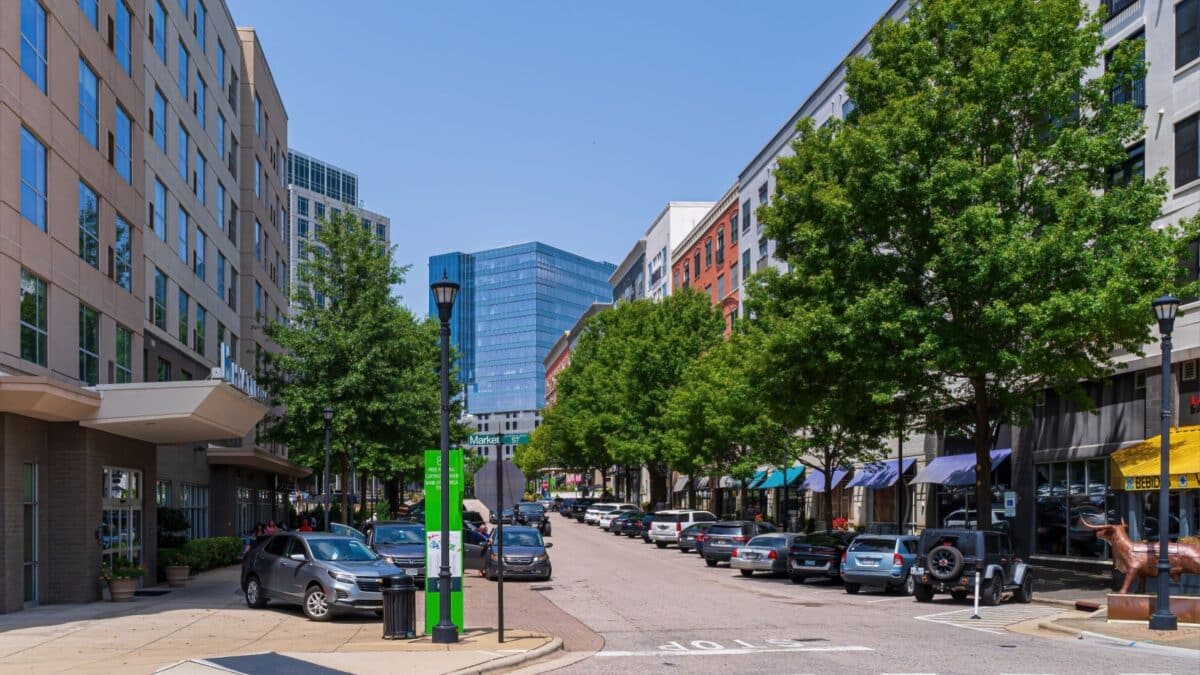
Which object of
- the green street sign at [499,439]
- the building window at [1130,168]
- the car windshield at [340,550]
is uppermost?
the building window at [1130,168]

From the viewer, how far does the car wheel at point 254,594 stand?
23.6 metres

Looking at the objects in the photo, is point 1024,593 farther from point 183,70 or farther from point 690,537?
point 183,70

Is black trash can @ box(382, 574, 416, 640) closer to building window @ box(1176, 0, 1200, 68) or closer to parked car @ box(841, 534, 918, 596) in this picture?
parked car @ box(841, 534, 918, 596)

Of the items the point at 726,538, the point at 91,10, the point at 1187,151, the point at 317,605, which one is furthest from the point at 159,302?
the point at 1187,151

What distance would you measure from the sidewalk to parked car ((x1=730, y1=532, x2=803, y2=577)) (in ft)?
42.5

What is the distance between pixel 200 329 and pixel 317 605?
24.7 m

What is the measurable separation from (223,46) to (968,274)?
3598cm

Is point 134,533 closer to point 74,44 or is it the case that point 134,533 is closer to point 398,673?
point 74,44

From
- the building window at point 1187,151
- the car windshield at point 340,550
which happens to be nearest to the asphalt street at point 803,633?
the car windshield at point 340,550

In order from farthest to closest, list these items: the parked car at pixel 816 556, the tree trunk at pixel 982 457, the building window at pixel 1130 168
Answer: the parked car at pixel 816 556
the building window at pixel 1130 168
the tree trunk at pixel 982 457

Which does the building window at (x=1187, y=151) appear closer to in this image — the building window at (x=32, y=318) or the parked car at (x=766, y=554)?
the parked car at (x=766, y=554)

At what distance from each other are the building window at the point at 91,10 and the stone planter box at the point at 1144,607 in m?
26.2

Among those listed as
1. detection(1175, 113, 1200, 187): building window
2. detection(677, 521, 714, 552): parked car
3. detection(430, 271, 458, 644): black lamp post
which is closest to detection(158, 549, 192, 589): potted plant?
detection(430, 271, 458, 644): black lamp post

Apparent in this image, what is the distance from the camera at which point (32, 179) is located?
24.0m
